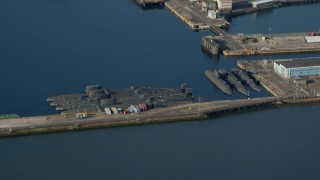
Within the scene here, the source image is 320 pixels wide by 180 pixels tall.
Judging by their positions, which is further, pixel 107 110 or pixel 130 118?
pixel 107 110

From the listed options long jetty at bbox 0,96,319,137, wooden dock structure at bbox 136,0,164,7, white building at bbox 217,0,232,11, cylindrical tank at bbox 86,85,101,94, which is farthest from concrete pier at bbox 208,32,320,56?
wooden dock structure at bbox 136,0,164,7

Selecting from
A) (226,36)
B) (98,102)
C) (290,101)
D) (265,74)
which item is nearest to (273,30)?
(226,36)

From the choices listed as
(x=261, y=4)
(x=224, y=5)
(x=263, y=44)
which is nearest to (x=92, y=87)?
(x=263, y=44)

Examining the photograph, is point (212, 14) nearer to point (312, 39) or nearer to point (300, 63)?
point (312, 39)

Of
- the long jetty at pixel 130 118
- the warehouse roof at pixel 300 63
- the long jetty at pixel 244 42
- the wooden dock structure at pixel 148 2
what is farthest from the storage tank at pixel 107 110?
the wooden dock structure at pixel 148 2

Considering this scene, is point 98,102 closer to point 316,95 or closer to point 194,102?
point 194,102

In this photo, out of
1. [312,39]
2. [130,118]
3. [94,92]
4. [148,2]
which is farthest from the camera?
[148,2]
